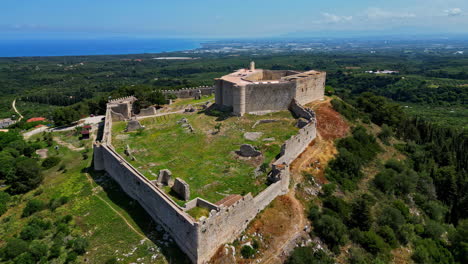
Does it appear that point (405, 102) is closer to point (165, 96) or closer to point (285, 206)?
point (165, 96)

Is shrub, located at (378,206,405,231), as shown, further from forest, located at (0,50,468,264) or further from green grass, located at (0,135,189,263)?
green grass, located at (0,135,189,263)

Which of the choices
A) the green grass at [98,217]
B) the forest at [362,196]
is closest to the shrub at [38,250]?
the forest at [362,196]

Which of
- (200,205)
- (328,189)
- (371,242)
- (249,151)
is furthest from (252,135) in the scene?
(371,242)

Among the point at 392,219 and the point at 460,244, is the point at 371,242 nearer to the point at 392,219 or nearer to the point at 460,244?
the point at 392,219

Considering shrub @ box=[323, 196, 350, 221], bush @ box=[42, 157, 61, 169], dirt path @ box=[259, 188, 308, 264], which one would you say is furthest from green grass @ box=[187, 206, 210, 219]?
bush @ box=[42, 157, 61, 169]

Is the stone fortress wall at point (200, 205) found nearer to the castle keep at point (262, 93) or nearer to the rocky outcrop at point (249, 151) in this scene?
the rocky outcrop at point (249, 151)

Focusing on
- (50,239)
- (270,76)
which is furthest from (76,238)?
(270,76)
